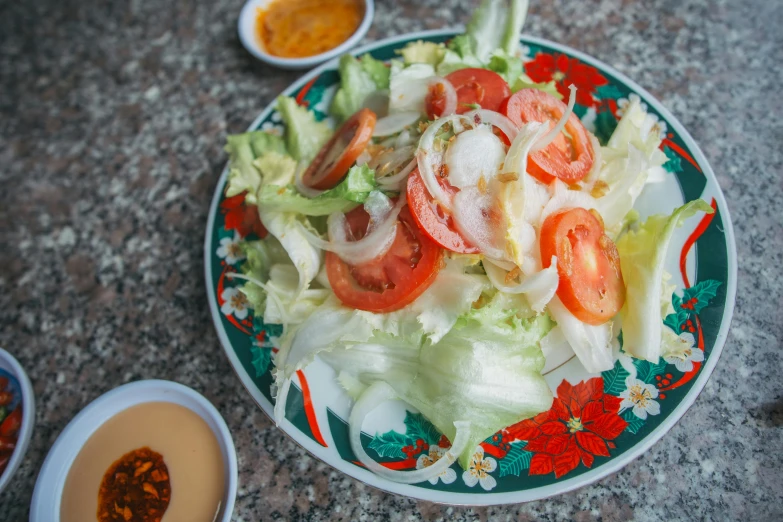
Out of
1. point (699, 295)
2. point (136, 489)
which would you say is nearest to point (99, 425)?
point (136, 489)

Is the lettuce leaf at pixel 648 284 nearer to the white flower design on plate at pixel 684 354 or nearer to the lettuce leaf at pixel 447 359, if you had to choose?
the white flower design on plate at pixel 684 354

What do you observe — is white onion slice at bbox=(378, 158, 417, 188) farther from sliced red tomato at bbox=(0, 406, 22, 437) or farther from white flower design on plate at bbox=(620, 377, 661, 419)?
sliced red tomato at bbox=(0, 406, 22, 437)

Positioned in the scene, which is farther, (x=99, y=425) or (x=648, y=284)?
(x=99, y=425)

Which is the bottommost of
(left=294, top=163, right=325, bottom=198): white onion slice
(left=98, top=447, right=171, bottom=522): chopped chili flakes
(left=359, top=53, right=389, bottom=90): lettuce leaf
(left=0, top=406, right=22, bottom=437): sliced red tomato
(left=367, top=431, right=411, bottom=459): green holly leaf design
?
(left=0, top=406, right=22, bottom=437): sliced red tomato

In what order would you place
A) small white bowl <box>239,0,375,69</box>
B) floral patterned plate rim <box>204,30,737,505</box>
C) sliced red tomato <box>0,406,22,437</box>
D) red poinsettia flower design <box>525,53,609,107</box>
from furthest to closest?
small white bowl <box>239,0,375,69</box> < red poinsettia flower design <box>525,53,609,107</box> < sliced red tomato <box>0,406,22,437</box> < floral patterned plate rim <box>204,30,737,505</box>

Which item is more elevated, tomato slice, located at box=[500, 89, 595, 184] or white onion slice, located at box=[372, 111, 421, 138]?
tomato slice, located at box=[500, 89, 595, 184]

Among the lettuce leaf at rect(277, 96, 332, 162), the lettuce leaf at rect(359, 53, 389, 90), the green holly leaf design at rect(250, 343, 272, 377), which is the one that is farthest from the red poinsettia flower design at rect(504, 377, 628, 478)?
the lettuce leaf at rect(359, 53, 389, 90)

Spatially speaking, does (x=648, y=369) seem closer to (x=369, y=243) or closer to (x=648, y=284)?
(x=648, y=284)
